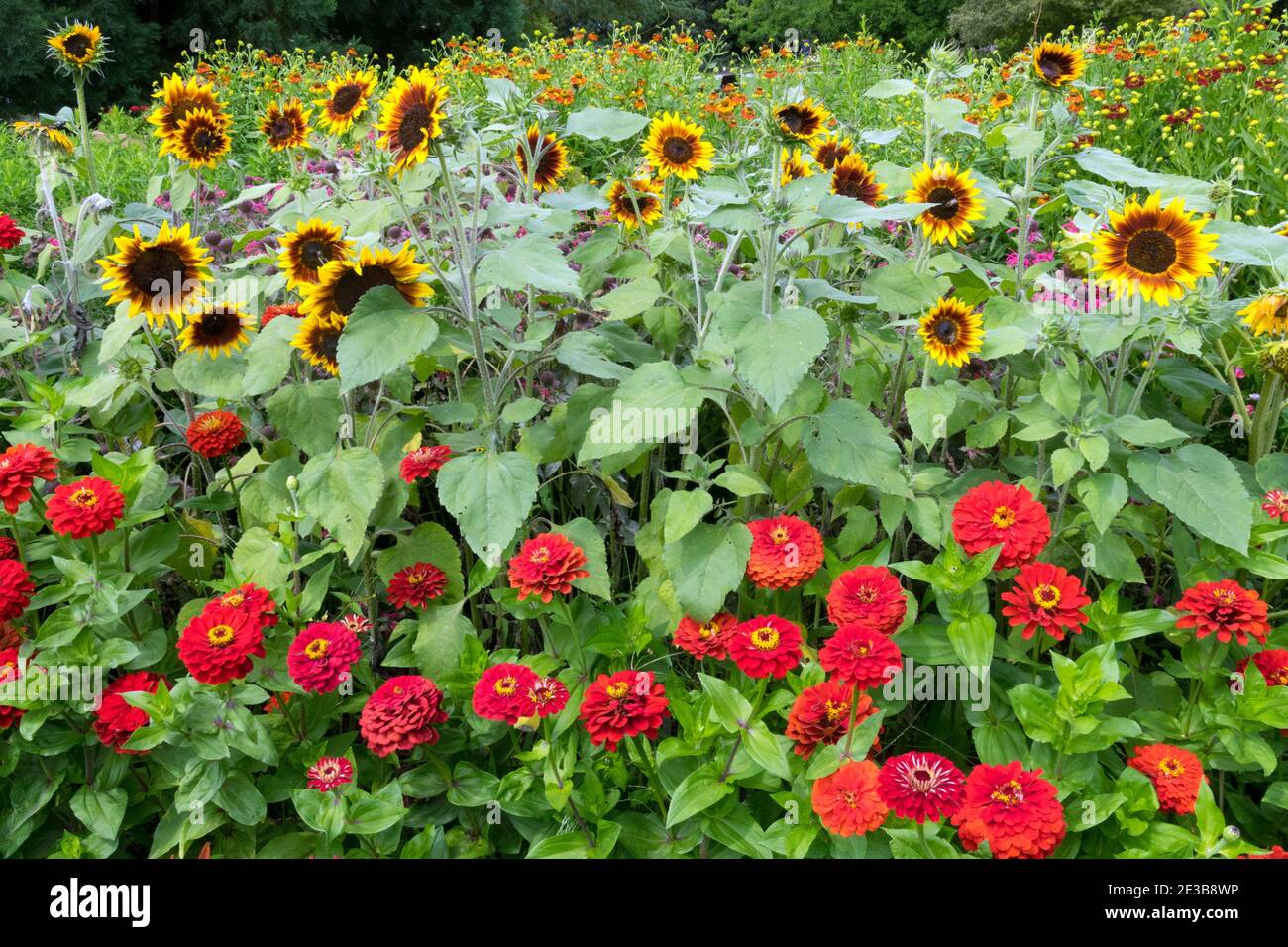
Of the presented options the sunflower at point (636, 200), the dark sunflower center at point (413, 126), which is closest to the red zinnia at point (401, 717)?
the dark sunflower center at point (413, 126)

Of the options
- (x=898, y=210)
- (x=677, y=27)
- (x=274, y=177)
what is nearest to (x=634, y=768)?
(x=898, y=210)

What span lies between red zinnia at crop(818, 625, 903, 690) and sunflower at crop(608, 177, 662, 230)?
1.43 meters

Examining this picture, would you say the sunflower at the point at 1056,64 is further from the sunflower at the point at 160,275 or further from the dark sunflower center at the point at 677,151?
the sunflower at the point at 160,275

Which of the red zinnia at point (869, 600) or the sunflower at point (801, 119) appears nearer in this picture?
the red zinnia at point (869, 600)

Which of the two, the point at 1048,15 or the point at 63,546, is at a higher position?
the point at 1048,15

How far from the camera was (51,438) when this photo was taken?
230cm

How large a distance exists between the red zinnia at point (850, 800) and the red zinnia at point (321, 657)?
2.70 ft

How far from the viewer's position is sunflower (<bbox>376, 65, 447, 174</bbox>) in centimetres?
183

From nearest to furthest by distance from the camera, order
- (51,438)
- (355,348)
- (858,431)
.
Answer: (355,348) < (858,431) < (51,438)

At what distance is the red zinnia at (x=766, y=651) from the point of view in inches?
64.3

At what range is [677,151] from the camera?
2377 millimetres

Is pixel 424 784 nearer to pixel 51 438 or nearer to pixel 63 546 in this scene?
pixel 63 546

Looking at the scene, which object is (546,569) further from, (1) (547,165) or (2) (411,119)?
(1) (547,165)

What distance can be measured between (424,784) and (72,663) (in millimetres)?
683
